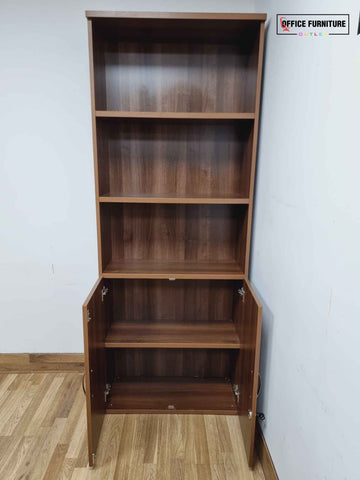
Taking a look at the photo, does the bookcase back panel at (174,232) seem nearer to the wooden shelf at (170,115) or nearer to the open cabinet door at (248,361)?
the open cabinet door at (248,361)

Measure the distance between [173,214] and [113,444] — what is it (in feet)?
3.90

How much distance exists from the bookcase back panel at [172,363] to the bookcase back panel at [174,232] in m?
0.58

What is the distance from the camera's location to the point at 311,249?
3.33 ft

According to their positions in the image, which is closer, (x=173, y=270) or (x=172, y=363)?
(x=173, y=270)

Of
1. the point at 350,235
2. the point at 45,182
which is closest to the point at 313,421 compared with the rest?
the point at 350,235

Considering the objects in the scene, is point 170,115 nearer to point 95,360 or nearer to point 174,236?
point 174,236

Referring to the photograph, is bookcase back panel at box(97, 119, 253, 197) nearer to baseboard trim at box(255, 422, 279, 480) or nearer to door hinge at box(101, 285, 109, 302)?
door hinge at box(101, 285, 109, 302)

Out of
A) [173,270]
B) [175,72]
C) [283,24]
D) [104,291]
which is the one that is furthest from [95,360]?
[283,24]

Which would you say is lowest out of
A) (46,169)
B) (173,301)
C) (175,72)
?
(173,301)

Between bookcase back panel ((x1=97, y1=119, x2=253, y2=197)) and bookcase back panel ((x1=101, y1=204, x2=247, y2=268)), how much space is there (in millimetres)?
104

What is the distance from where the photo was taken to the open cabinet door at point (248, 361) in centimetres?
138

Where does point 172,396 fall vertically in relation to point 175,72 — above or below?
below

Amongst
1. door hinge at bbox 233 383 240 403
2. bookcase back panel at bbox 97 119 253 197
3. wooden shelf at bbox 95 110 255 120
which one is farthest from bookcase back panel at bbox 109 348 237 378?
wooden shelf at bbox 95 110 255 120

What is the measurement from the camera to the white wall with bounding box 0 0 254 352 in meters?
1.72
